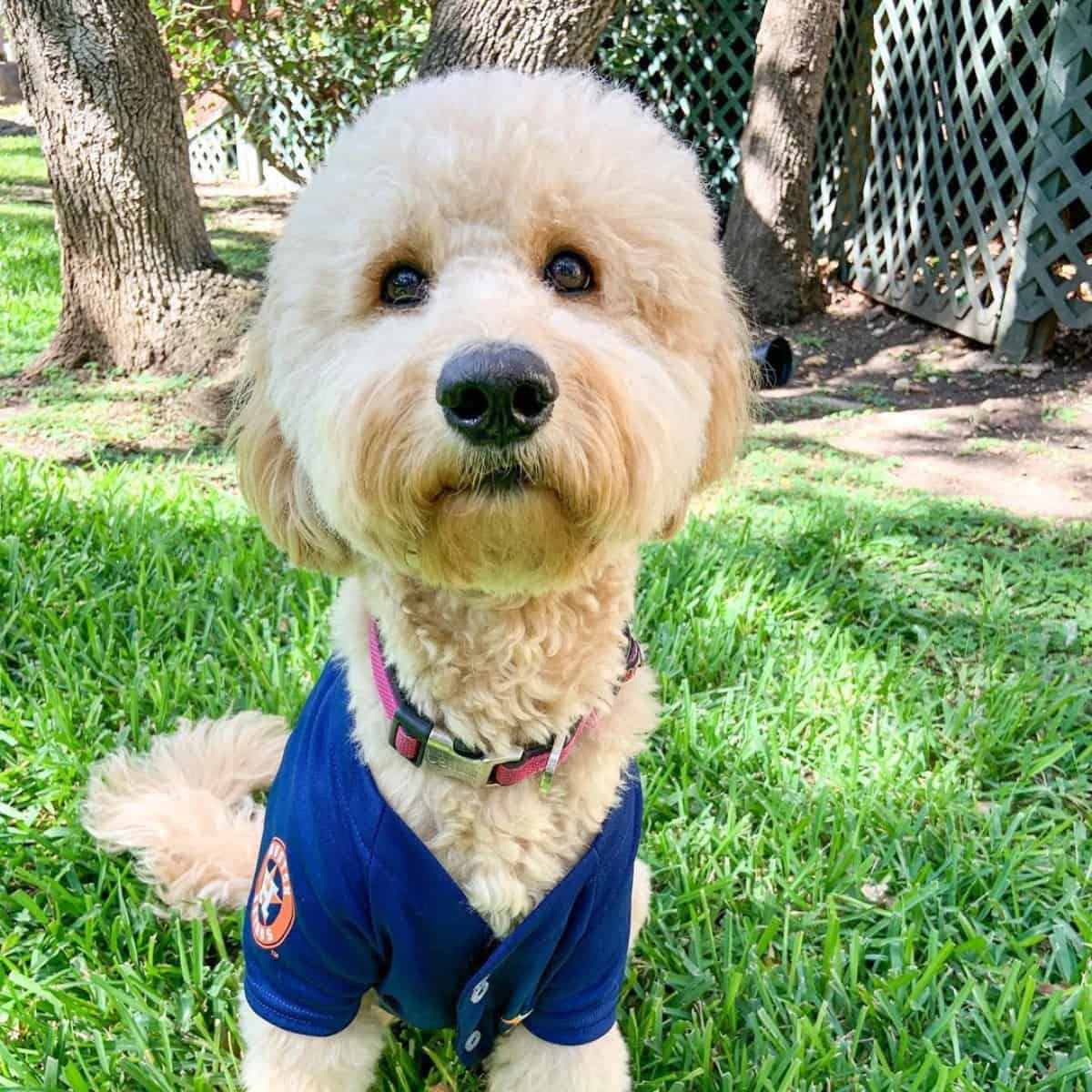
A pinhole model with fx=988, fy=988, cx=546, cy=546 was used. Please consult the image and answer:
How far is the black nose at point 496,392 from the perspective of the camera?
3.81 feet

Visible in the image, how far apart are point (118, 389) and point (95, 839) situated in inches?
124

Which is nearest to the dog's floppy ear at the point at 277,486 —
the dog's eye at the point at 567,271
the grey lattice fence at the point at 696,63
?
the dog's eye at the point at 567,271

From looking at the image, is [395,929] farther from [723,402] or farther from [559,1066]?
[723,402]

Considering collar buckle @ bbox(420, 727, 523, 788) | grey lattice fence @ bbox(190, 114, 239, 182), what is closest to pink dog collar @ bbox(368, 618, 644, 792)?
collar buckle @ bbox(420, 727, 523, 788)

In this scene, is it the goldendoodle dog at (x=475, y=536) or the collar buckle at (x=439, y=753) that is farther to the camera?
the collar buckle at (x=439, y=753)

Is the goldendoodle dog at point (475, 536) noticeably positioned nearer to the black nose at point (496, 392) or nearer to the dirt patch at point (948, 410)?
the black nose at point (496, 392)

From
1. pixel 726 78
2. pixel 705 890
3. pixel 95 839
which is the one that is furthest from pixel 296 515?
pixel 726 78

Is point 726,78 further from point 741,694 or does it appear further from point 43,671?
point 43,671

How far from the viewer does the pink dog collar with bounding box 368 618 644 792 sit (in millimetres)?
1474

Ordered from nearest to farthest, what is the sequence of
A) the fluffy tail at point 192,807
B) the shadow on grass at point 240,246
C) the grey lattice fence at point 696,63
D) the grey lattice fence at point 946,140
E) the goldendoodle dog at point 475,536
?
the goldendoodle dog at point 475,536 < the fluffy tail at point 192,807 < the grey lattice fence at point 946,140 < the shadow on grass at point 240,246 < the grey lattice fence at point 696,63

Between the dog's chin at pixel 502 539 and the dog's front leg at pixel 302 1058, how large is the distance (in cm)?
82

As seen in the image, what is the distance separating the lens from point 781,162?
21.0 ft

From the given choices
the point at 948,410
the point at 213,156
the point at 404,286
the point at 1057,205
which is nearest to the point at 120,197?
the point at 404,286

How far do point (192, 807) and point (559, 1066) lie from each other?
957 millimetres
